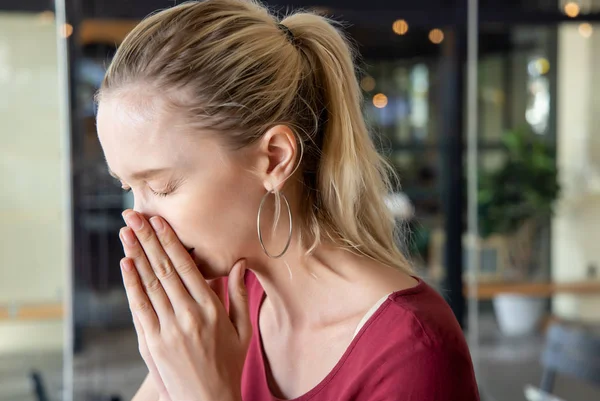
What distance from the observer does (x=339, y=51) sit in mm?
1128

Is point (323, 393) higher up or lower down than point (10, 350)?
higher up

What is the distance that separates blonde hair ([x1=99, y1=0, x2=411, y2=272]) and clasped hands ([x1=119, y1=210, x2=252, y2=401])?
0.59 feet

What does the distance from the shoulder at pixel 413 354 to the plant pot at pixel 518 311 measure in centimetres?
302

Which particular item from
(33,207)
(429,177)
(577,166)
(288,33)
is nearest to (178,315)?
(288,33)

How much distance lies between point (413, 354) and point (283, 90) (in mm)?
426

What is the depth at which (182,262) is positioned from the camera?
1002 mm

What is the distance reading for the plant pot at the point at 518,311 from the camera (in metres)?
3.89

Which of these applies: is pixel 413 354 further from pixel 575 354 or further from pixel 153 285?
pixel 575 354

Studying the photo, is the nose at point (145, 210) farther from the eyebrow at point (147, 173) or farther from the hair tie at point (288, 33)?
the hair tie at point (288, 33)

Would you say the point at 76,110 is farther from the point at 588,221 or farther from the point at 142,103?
the point at 588,221

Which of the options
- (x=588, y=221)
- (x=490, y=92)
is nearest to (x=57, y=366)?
(x=490, y=92)

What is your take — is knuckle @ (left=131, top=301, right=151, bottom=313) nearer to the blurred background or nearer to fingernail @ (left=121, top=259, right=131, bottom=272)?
fingernail @ (left=121, top=259, right=131, bottom=272)

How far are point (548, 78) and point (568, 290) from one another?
46.4 inches

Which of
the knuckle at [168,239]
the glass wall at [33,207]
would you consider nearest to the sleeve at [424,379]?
the knuckle at [168,239]
